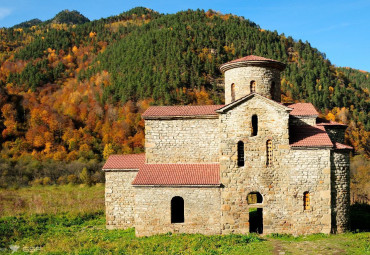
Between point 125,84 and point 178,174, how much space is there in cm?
5030

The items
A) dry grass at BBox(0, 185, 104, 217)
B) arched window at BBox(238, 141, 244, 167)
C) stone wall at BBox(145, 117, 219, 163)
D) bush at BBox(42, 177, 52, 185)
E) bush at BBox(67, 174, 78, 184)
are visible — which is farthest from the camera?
bush at BBox(67, 174, 78, 184)

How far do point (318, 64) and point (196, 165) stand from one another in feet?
208

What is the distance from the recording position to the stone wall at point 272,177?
14828mm

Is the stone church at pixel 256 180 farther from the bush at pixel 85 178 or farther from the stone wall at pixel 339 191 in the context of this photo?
the bush at pixel 85 178

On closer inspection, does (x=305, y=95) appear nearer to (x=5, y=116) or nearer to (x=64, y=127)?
(x=64, y=127)

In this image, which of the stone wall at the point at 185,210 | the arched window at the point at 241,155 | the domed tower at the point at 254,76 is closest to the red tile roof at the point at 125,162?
the stone wall at the point at 185,210

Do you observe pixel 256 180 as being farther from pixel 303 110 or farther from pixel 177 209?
pixel 177 209

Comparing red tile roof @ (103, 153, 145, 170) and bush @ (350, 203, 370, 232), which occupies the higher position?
red tile roof @ (103, 153, 145, 170)

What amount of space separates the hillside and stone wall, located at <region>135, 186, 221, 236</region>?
28144 mm

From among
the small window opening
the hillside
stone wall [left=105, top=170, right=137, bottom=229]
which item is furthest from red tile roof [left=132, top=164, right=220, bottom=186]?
the hillside

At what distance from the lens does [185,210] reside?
1526 centimetres

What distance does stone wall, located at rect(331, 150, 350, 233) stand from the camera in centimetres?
1498

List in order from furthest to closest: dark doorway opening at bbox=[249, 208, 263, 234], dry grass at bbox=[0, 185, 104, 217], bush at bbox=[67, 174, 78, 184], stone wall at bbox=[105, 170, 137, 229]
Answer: bush at bbox=[67, 174, 78, 184], dry grass at bbox=[0, 185, 104, 217], stone wall at bbox=[105, 170, 137, 229], dark doorway opening at bbox=[249, 208, 263, 234]

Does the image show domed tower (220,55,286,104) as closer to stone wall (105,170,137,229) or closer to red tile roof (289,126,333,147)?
red tile roof (289,126,333,147)
